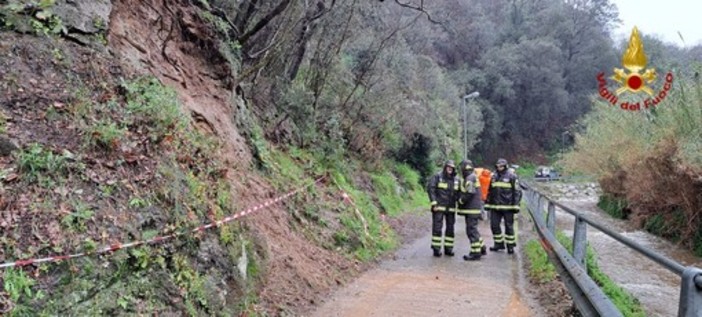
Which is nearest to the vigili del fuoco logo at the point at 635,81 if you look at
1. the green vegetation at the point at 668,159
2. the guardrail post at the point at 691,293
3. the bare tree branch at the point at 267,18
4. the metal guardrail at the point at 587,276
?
the green vegetation at the point at 668,159

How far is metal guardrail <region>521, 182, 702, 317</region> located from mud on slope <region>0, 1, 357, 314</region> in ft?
10.8

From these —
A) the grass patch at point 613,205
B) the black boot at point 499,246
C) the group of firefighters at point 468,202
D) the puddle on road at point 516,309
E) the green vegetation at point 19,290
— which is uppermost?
the green vegetation at point 19,290

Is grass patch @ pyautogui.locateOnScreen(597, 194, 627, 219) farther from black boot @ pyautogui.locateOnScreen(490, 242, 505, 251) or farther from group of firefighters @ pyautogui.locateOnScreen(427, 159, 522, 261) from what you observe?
group of firefighters @ pyautogui.locateOnScreen(427, 159, 522, 261)

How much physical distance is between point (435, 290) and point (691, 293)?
4938 mm

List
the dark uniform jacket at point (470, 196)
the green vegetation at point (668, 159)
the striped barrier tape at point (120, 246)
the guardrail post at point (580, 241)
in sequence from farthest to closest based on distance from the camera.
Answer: the green vegetation at point (668, 159)
the dark uniform jacket at point (470, 196)
the guardrail post at point (580, 241)
the striped barrier tape at point (120, 246)

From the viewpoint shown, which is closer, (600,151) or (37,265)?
(37,265)

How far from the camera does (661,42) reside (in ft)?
231

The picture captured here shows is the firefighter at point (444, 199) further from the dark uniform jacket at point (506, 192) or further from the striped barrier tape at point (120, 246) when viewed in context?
the striped barrier tape at point (120, 246)

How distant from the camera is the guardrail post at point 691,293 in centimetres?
288

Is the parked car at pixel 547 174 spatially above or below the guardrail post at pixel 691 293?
below

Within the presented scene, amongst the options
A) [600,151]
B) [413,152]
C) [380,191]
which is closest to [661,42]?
[600,151]

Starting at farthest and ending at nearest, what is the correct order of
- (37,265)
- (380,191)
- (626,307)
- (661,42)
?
(661,42)
(380,191)
(626,307)
(37,265)

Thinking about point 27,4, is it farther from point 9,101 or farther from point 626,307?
point 626,307

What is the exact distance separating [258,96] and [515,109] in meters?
60.6
